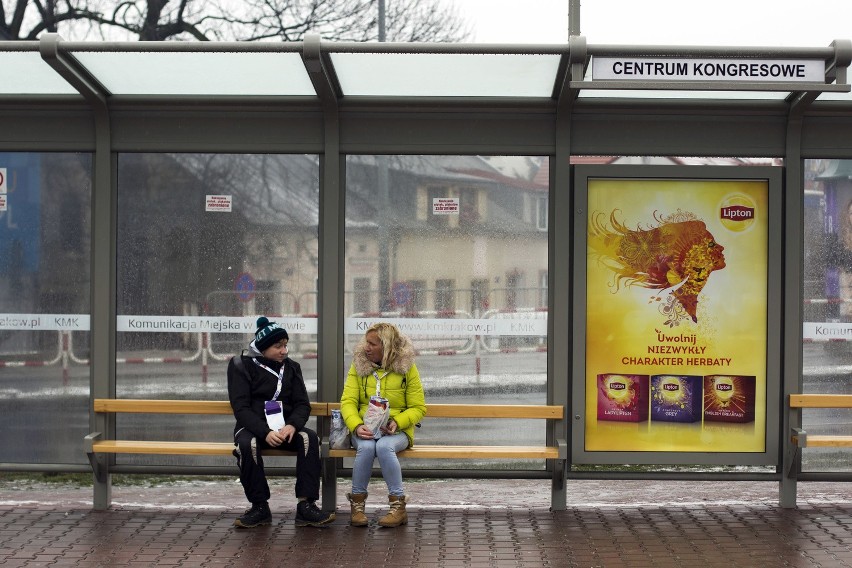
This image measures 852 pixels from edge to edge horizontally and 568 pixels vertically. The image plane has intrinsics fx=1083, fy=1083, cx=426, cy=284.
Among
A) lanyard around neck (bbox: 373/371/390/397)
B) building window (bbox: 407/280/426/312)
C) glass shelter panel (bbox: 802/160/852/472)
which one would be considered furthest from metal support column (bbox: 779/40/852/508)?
lanyard around neck (bbox: 373/371/390/397)

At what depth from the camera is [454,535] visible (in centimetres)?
643

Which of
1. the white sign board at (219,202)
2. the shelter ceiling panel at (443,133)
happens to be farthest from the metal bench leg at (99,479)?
the shelter ceiling panel at (443,133)

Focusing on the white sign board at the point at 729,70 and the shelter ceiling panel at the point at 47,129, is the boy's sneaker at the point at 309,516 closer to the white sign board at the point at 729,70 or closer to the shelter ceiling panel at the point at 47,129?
the shelter ceiling panel at the point at 47,129

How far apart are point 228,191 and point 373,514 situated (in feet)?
7.77

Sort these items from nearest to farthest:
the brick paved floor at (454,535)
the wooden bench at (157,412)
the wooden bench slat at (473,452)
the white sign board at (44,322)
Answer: the brick paved floor at (454,535)
the wooden bench slat at (473,452)
the wooden bench at (157,412)
the white sign board at (44,322)

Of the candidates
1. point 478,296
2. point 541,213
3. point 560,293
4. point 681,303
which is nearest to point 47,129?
point 478,296

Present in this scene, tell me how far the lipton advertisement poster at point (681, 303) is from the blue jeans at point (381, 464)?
4.59ft

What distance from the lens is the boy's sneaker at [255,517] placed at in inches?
260

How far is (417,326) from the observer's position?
7285 millimetres

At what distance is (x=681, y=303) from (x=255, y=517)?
10.2 feet

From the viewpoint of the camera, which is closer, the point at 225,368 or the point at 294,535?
the point at 294,535

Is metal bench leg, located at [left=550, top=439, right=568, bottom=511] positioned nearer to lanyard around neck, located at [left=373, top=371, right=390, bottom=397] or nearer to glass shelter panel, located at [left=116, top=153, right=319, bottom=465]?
lanyard around neck, located at [left=373, top=371, right=390, bottom=397]

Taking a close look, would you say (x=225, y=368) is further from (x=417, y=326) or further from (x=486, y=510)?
(x=486, y=510)

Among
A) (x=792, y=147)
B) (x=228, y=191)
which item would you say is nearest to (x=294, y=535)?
(x=228, y=191)
